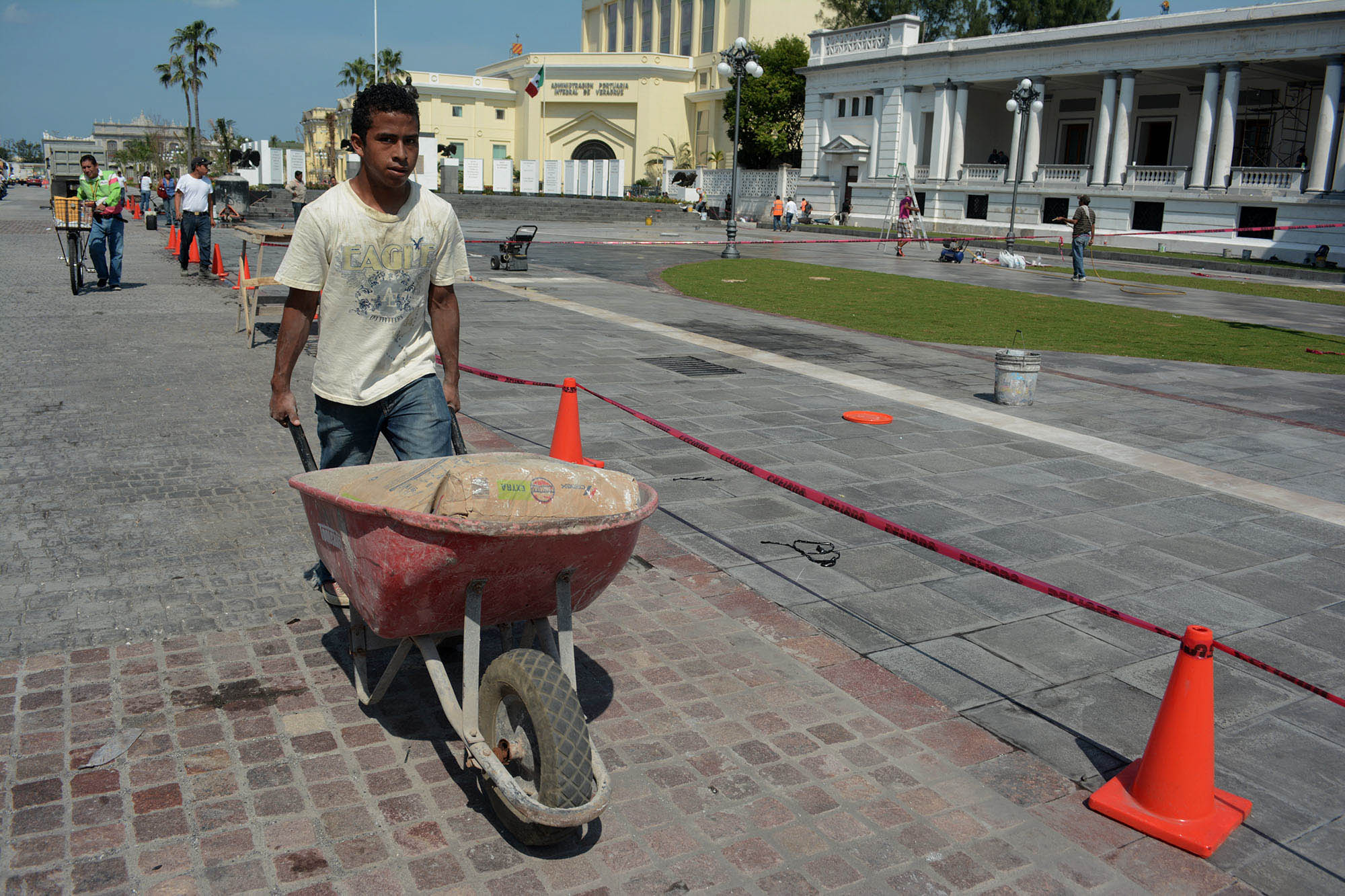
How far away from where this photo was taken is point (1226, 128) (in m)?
39.5

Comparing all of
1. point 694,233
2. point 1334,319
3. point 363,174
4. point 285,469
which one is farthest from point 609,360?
point 694,233

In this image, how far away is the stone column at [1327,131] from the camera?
3616 cm

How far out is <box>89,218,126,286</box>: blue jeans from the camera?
15953mm

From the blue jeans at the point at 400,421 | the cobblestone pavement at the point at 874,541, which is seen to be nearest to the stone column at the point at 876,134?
the cobblestone pavement at the point at 874,541

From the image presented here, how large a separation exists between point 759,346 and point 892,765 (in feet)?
32.2

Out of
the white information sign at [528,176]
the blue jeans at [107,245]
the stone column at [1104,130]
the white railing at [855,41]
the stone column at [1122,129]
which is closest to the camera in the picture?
the blue jeans at [107,245]

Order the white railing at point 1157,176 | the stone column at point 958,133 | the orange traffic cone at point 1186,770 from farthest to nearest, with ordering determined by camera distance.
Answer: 1. the stone column at point 958,133
2. the white railing at point 1157,176
3. the orange traffic cone at point 1186,770

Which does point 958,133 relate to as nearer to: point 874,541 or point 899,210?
point 899,210

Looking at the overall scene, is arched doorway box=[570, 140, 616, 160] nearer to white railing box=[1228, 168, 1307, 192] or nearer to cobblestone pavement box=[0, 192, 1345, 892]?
white railing box=[1228, 168, 1307, 192]

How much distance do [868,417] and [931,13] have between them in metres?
70.7

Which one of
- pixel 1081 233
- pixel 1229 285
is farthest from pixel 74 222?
pixel 1229 285

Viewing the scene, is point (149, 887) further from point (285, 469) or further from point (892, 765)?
point (285, 469)

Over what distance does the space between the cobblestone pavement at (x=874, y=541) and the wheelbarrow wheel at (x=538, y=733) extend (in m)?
0.27

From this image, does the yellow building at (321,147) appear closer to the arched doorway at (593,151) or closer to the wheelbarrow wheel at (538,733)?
the arched doorway at (593,151)
